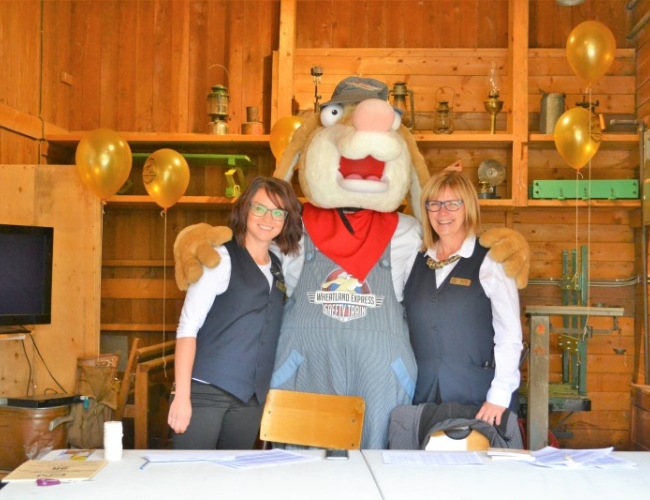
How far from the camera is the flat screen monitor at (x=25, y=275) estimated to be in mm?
3654

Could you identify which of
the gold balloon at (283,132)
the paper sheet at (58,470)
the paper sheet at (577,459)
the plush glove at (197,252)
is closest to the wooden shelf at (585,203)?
the gold balloon at (283,132)

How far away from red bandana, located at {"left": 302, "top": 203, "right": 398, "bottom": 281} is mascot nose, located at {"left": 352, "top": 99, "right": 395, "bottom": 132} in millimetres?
315

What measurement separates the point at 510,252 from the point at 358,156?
24.2 inches

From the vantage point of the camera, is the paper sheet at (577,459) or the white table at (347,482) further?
the paper sheet at (577,459)

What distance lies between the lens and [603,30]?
149 inches

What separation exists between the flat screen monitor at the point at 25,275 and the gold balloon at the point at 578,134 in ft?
8.46

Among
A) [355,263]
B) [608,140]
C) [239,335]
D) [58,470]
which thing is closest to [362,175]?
[355,263]

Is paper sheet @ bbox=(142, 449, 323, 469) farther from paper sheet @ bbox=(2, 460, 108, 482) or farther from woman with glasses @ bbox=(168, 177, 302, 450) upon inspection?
woman with glasses @ bbox=(168, 177, 302, 450)

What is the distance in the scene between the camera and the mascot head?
8.96 feet

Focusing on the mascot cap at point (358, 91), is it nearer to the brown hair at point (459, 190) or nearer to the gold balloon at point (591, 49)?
the brown hair at point (459, 190)

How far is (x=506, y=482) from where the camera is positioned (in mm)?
1814

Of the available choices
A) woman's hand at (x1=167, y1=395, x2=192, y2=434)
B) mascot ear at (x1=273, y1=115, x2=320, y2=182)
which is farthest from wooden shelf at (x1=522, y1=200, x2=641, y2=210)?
woman's hand at (x1=167, y1=395, x2=192, y2=434)

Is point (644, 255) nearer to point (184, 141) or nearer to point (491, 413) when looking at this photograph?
point (491, 413)

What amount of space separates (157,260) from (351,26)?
1853 millimetres
